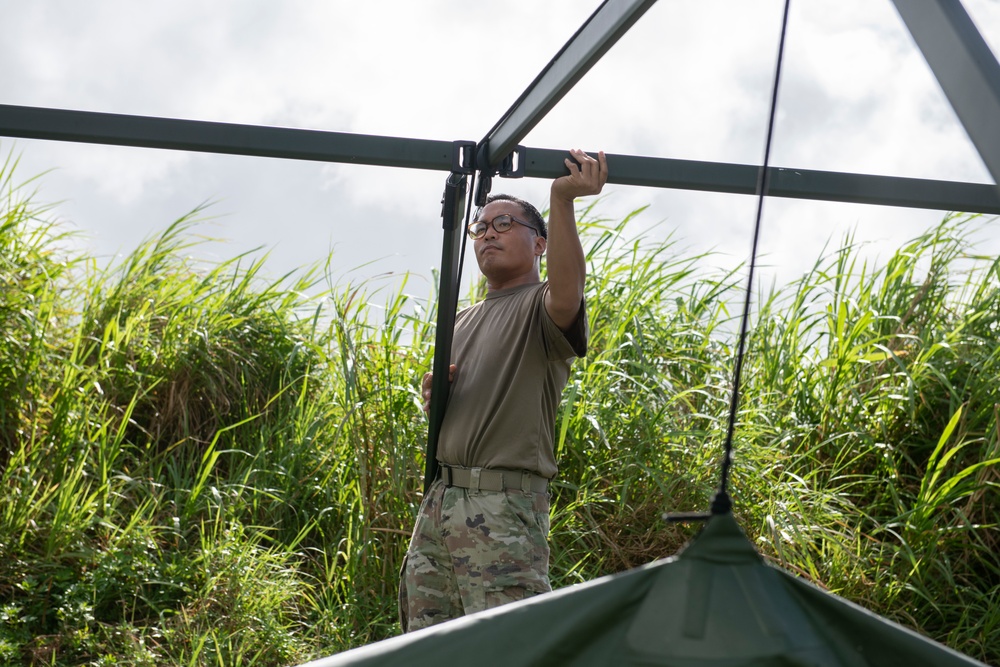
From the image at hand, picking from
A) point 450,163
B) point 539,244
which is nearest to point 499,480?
point 539,244

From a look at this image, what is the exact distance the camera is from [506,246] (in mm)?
2645

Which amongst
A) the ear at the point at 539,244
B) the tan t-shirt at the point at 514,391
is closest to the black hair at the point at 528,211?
the ear at the point at 539,244

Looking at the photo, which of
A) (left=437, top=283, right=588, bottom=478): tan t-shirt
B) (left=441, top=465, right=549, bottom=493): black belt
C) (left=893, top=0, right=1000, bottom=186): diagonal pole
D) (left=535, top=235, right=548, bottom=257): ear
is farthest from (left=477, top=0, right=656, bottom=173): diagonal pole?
(left=441, top=465, right=549, bottom=493): black belt

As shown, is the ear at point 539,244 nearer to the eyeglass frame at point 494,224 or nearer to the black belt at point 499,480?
the eyeglass frame at point 494,224

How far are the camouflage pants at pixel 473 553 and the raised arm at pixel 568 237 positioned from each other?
1.60ft

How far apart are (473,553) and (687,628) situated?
149cm

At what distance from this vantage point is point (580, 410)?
383 centimetres

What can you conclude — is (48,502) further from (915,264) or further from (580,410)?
(915,264)

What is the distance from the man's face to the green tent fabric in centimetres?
173

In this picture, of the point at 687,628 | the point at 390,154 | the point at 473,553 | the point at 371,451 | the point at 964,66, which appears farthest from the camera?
the point at 371,451

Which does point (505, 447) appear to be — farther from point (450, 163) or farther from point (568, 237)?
point (450, 163)

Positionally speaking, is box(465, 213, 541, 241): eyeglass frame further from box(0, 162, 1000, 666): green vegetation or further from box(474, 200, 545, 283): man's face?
box(0, 162, 1000, 666): green vegetation

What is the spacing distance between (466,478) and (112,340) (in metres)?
2.87

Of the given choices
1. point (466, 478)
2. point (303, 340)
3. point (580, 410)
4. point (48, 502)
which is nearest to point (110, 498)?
point (48, 502)
